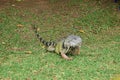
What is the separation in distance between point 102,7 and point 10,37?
373cm

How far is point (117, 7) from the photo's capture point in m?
10.6

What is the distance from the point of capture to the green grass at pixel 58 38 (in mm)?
6008

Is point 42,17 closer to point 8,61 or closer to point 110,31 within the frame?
point 110,31

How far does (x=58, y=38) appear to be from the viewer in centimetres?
812

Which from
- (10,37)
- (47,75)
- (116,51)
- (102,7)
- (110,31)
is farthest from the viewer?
(102,7)

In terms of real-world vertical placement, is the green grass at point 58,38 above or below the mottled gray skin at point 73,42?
below

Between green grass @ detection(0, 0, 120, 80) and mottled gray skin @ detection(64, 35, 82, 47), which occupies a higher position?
mottled gray skin @ detection(64, 35, 82, 47)

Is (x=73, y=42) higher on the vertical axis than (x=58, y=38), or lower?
higher

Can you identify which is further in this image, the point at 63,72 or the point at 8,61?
the point at 8,61

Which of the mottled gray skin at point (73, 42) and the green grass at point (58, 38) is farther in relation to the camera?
the mottled gray skin at point (73, 42)

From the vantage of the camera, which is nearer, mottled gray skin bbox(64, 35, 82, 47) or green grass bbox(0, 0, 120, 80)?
green grass bbox(0, 0, 120, 80)

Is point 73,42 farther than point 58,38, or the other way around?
point 58,38

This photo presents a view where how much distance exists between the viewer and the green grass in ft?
19.7

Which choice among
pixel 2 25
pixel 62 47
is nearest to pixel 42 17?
pixel 2 25
